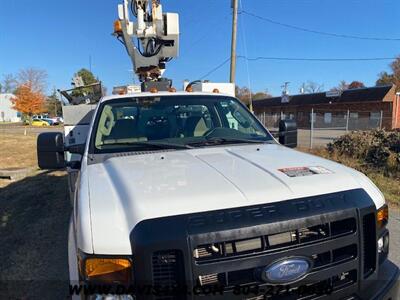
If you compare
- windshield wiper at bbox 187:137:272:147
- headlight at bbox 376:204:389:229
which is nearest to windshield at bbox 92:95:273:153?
windshield wiper at bbox 187:137:272:147

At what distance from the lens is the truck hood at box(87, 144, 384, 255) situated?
6.23ft

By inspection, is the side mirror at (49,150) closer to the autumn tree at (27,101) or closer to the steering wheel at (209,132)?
the steering wheel at (209,132)

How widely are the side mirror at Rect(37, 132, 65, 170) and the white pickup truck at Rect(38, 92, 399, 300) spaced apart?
82 cm

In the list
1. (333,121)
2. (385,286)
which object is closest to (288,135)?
(385,286)

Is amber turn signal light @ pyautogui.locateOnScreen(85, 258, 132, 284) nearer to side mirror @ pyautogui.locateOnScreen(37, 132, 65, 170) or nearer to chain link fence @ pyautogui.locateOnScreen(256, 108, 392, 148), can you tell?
side mirror @ pyautogui.locateOnScreen(37, 132, 65, 170)

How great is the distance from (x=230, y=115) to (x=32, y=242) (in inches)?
131

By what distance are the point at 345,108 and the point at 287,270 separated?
44573 millimetres

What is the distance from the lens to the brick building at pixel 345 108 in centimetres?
3638

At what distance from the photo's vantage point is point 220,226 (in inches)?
72.6

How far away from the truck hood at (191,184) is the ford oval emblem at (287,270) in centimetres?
32

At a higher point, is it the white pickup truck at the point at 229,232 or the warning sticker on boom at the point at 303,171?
the warning sticker on boom at the point at 303,171

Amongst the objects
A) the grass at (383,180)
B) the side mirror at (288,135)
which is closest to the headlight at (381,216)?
the side mirror at (288,135)

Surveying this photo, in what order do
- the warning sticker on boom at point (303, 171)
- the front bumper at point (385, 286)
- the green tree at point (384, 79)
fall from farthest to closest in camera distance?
the green tree at point (384, 79)
the warning sticker on boom at point (303, 171)
the front bumper at point (385, 286)

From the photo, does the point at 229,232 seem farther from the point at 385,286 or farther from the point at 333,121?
the point at 333,121
